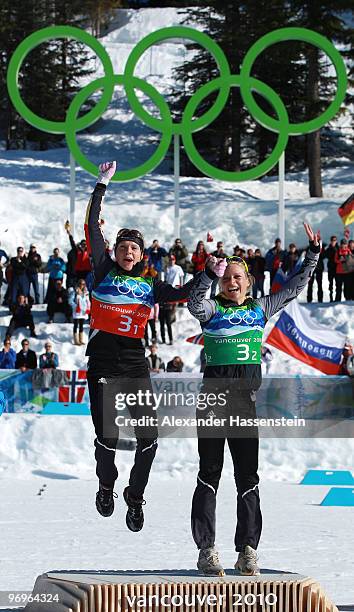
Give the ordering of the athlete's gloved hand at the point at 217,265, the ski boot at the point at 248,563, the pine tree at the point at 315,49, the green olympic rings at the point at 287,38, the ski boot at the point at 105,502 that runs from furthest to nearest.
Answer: the pine tree at the point at 315,49 → the green olympic rings at the point at 287,38 → the ski boot at the point at 105,502 → the athlete's gloved hand at the point at 217,265 → the ski boot at the point at 248,563

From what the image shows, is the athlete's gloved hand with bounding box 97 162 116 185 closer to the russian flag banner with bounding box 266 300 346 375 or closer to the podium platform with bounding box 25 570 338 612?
the podium platform with bounding box 25 570 338 612

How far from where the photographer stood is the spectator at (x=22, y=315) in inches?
731

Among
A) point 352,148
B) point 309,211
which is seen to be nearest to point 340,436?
point 309,211

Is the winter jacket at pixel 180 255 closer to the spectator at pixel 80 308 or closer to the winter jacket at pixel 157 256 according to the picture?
the winter jacket at pixel 157 256

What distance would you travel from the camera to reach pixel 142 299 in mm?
7500

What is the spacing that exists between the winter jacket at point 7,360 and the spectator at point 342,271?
598 centimetres

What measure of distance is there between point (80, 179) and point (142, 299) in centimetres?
2520

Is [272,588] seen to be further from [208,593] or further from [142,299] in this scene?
[142,299]

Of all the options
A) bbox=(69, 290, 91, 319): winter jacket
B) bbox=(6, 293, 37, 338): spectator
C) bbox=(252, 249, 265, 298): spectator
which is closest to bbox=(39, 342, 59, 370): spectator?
bbox=(69, 290, 91, 319): winter jacket

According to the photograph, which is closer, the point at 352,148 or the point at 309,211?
the point at 309,211

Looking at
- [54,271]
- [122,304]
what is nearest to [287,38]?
[54,271]

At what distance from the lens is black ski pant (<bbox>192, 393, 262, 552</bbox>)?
7238 millimetres

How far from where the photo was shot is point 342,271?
1966cm

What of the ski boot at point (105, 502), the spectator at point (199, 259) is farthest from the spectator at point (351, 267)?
the ski boot at point (105, 502)
